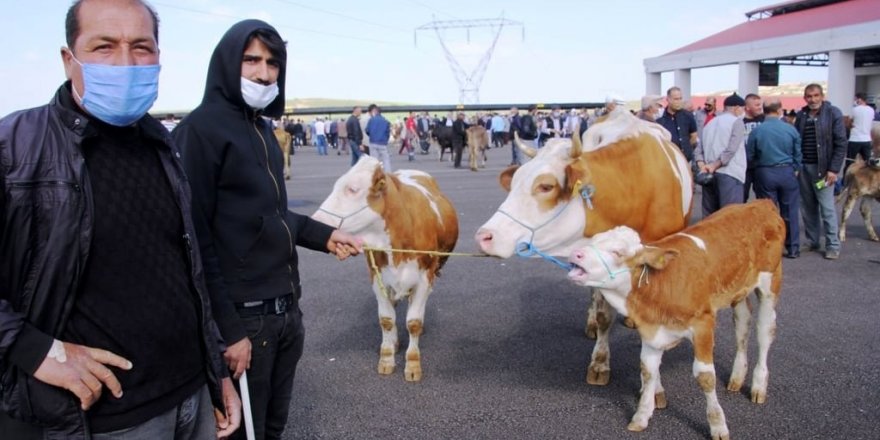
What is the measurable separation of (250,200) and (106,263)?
891 millimetres

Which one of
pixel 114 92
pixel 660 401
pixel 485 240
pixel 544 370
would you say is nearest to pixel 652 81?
pixel 544 370

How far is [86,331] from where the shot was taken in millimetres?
1804

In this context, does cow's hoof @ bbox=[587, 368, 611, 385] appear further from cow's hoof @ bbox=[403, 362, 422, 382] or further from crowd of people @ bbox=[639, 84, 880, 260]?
crowd of people @ bbox=[639, 84, 880, 260]

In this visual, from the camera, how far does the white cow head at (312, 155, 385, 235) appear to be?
4871mm

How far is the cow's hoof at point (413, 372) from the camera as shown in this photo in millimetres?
5055

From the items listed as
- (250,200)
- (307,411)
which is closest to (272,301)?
(250,200)

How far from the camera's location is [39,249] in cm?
168

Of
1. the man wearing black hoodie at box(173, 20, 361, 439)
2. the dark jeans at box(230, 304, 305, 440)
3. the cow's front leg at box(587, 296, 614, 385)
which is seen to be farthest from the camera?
the cow's front leg at box(587, 296, 614, 385)

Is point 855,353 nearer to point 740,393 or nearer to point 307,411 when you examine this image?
point 740,393

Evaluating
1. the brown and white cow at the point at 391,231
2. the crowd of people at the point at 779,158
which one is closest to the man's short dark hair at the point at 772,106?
the crowd of people at the point at 779,158

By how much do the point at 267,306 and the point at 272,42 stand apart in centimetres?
109

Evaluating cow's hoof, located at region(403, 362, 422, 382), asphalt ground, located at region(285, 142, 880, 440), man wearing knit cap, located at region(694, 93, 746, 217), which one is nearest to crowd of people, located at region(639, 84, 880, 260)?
man wearing knit cap, located at region(694, 93, 746, 217)

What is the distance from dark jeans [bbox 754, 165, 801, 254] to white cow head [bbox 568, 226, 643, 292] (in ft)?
19.0

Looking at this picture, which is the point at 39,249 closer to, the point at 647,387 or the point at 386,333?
the point at 647,387
